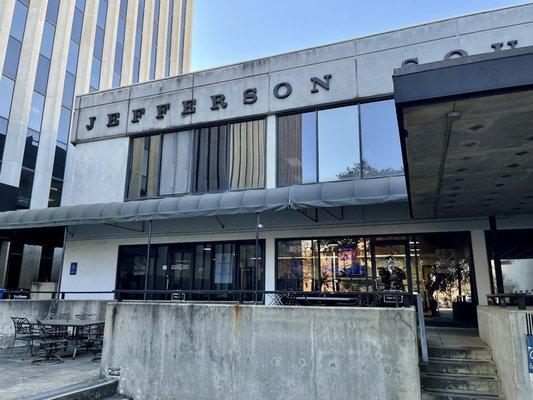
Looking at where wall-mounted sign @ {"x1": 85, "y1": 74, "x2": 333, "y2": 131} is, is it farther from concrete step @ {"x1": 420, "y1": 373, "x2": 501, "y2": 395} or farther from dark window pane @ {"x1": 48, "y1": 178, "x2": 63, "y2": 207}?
dark window pane @ {"x1": 48, "y1": 178, "x2": 63, "y2": 207}

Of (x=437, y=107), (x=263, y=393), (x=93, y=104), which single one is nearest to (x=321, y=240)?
(x=263, y=393)

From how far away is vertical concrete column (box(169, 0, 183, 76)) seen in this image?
3943 cm

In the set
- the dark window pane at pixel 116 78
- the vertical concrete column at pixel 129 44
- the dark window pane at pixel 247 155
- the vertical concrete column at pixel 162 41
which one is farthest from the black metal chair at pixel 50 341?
the vertical concrete column at pixel 162 41

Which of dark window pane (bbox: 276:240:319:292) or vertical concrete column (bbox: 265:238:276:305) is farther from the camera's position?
vertical concrete column (bbox: 265:238:276:305)

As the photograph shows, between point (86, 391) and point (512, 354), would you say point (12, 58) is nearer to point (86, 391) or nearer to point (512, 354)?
point (86, 391)

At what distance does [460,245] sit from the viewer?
11.2m

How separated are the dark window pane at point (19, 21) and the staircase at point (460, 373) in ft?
86.9

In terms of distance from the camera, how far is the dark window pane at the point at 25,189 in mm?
23031

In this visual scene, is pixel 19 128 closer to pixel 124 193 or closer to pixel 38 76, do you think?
pixel 38 76

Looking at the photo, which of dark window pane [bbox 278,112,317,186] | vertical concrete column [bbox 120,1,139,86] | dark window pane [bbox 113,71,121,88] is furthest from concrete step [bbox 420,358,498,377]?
vertical concrete column [bbox 120,1,139,86]

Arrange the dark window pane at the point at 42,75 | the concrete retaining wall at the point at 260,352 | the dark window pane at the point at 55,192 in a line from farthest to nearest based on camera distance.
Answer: the dark window pane at the point at 55,192, the dark window pane at the point at 42,75, the concrete retaining wall at the point at 260,352

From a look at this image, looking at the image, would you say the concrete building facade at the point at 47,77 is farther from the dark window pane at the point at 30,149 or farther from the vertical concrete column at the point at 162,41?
the vertical concrete column at the point at 162,41

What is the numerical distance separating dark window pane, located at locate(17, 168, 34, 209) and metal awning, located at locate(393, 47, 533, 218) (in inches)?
894

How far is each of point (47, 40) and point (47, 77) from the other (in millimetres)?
2318
